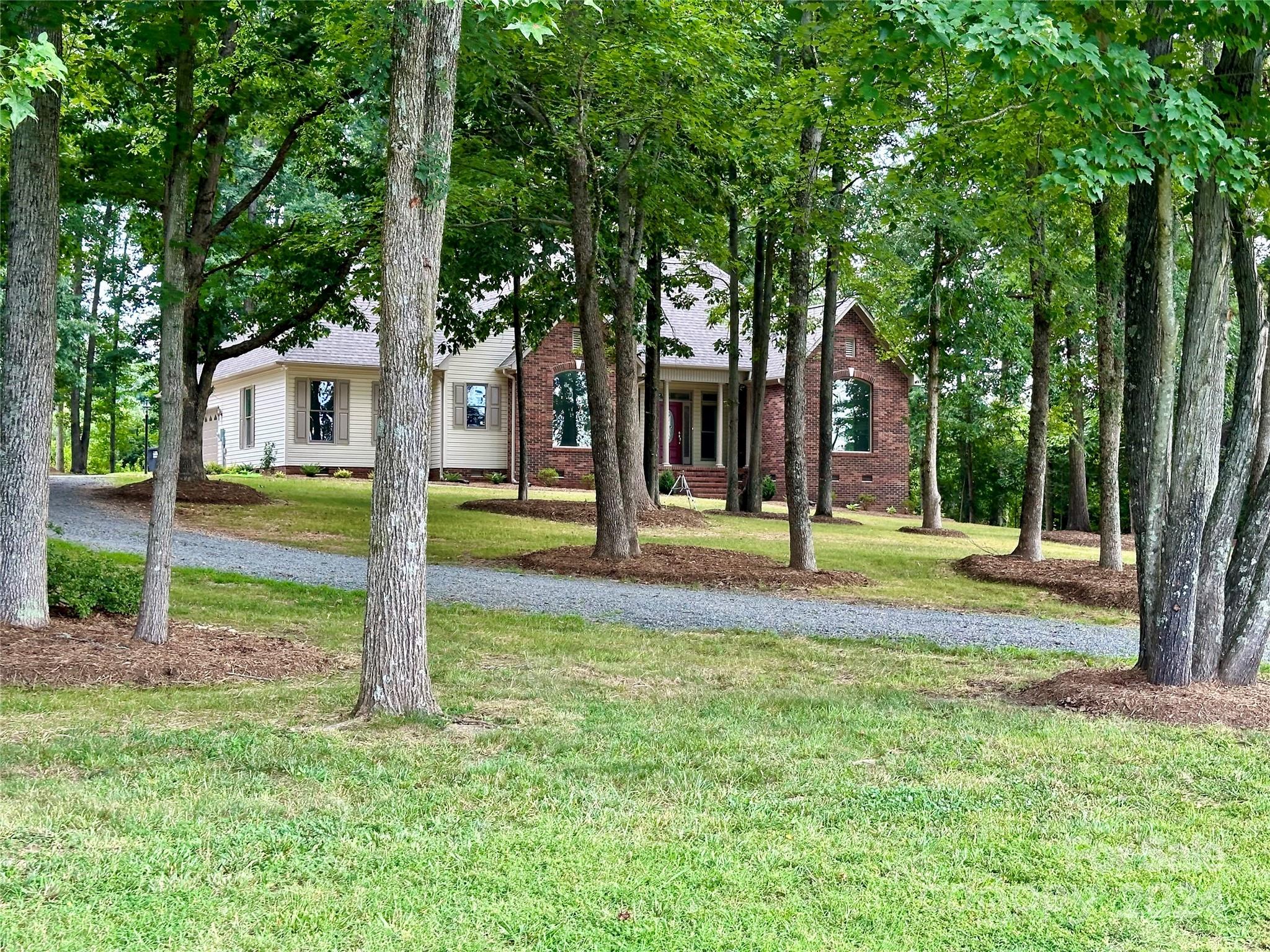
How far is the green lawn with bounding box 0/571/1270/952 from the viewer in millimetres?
3361

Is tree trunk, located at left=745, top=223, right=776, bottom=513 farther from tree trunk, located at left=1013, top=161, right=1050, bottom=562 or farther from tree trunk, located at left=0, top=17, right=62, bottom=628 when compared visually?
tree trunk, located at left=0, top=17, right=62, bottom=628

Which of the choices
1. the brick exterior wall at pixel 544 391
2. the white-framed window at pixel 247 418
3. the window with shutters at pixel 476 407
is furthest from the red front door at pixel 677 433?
the white-framed window at pixel 247 418

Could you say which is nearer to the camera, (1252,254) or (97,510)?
(1252,254)

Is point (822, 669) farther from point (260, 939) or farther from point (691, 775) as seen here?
point (260, 939)

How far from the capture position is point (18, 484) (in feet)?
24.9

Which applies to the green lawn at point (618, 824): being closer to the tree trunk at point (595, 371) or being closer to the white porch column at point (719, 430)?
the tree trunk at point (595, 371)

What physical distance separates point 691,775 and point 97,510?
52.0ft

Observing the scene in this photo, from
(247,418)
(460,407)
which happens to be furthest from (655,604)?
(247,418)

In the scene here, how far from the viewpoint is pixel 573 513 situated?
2077 cm

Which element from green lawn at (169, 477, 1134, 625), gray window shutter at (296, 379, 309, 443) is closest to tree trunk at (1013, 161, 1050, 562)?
green lawn at (169, 477, 1134, 625)

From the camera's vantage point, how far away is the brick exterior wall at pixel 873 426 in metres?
31.0

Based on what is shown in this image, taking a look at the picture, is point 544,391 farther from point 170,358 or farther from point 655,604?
point 170,358

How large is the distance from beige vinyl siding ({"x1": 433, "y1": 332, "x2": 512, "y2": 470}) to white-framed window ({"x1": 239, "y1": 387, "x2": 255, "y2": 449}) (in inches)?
236

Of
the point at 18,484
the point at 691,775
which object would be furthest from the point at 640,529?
the point at 691,775
